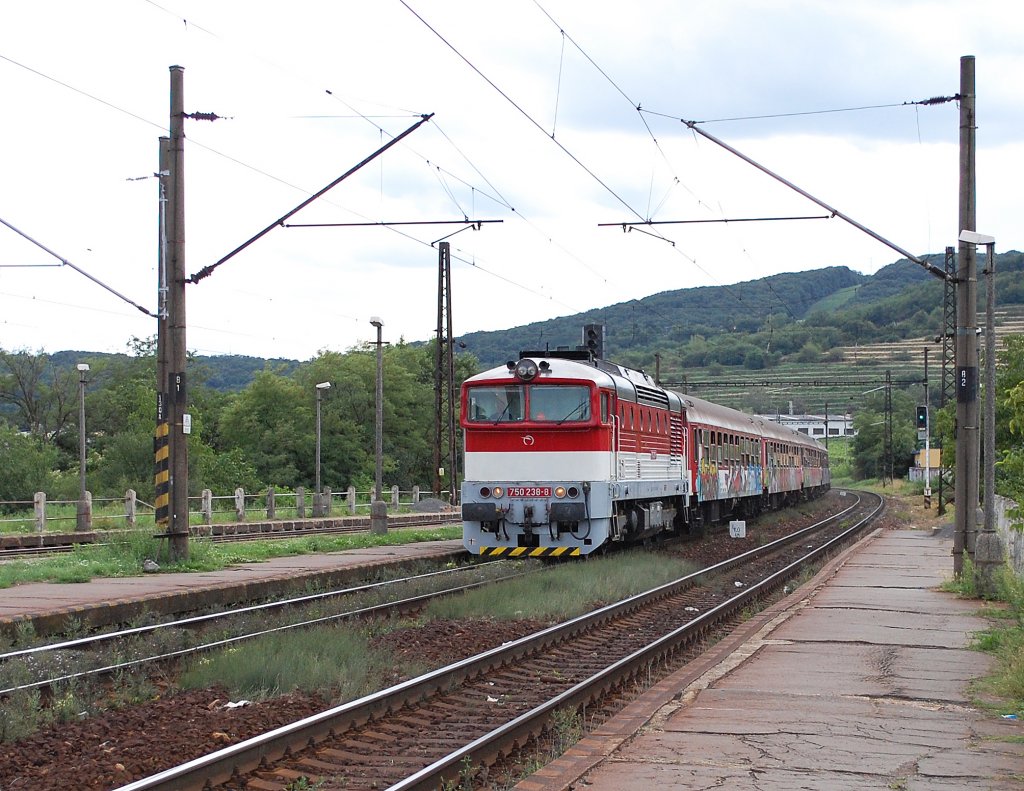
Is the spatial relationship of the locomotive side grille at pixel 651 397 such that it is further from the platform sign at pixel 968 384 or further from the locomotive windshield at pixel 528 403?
the platform sign at pixel 968 384

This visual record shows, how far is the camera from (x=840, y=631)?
1414 centimetres

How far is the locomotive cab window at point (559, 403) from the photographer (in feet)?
67.7

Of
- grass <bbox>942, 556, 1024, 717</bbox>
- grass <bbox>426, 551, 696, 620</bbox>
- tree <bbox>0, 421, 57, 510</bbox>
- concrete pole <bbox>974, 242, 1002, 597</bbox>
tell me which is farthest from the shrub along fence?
concrete pole <bbox>974, 242, 1002, 597</bbox>

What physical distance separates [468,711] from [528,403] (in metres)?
11.4

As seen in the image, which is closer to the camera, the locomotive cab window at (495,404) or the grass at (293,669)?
the grass at (293,669)

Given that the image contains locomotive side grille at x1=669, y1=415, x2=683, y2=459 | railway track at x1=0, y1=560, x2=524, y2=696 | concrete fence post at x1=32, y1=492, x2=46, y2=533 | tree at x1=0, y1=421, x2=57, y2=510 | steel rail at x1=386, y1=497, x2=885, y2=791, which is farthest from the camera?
tree at x1=0, y1=421, x2=57, y2=510

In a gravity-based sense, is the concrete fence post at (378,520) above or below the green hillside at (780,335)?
below

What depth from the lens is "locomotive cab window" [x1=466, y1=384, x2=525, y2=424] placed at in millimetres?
21172

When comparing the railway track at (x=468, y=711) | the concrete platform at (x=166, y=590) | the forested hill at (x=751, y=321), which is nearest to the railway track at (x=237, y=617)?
the concrete platform at (x=166, y=590)

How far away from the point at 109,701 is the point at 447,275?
32580 mm

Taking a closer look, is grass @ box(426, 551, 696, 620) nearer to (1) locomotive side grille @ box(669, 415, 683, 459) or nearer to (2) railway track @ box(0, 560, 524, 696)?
(2) railway track @ box(0, 560, 524, 696)

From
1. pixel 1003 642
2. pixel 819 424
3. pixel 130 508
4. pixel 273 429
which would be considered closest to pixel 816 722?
pixel 1003 642

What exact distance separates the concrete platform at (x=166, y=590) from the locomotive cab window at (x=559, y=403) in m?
3.61

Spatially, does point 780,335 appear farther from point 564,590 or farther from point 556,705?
point 556,705
